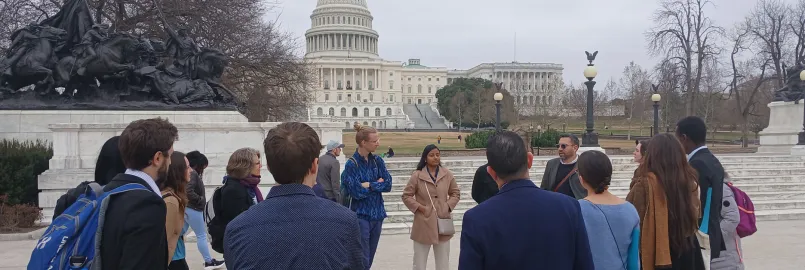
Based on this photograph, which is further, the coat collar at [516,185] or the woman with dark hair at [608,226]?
the woman with dark hair at [608,226]

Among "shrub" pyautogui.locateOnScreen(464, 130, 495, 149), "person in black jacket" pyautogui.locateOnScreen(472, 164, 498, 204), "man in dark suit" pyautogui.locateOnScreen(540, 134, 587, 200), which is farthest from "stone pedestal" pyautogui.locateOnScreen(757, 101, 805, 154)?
"person in black jacket" pyautogui.locateOnScreen(472, 164, 498, 204)

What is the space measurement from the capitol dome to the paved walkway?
115188mm

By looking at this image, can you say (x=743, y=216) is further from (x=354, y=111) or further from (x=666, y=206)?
(x=354, y=111)

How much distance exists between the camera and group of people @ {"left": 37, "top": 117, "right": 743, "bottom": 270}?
227 cm

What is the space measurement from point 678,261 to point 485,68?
433 feet

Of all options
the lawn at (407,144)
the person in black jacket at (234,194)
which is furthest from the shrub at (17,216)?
the lawn at (407,144)

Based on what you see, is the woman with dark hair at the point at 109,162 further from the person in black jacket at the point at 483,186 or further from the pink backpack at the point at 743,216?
the pink backpack at the point at 743,216

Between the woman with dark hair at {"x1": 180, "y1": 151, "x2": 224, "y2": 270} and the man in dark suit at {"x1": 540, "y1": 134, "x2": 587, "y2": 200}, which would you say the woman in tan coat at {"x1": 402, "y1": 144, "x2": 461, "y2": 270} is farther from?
the woman with dark hair at {"x1": 180, "y1": 151, "x2": 224, "y2": 270}

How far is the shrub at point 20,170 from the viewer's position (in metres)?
10.5

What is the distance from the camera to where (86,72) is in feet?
40.5

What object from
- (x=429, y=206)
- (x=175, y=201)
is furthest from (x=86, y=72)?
(x=175, y=201)

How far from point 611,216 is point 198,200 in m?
4.69

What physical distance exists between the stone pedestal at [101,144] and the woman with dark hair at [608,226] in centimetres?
882

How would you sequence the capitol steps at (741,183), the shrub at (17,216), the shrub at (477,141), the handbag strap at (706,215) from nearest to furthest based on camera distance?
1. the handbag strap at (706,215)
2. the shrub at (17,216)
3. the capitol steps at (741,183)
4. the shrub at (477,141)
